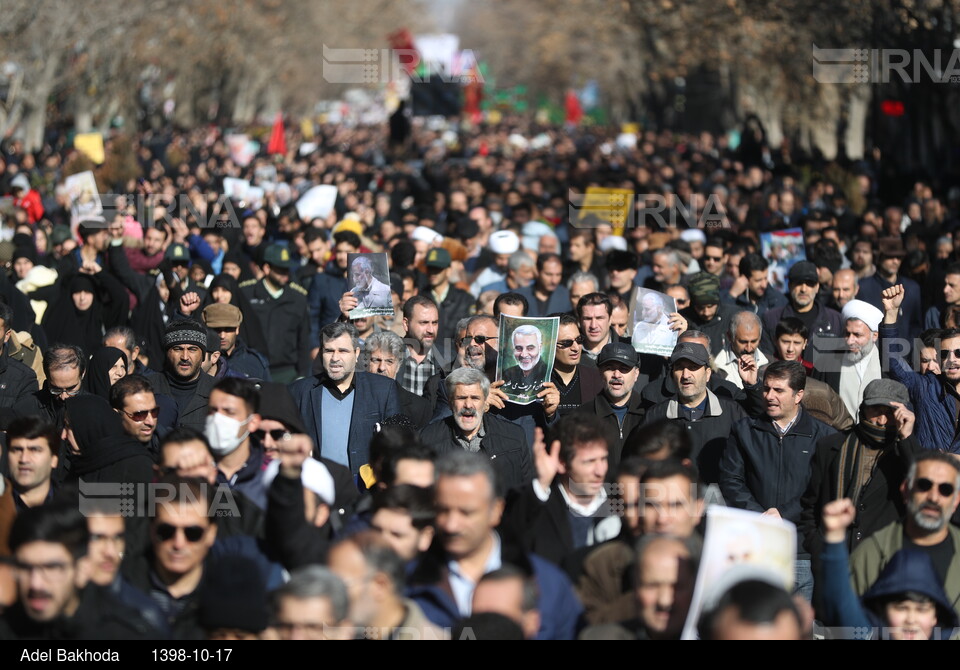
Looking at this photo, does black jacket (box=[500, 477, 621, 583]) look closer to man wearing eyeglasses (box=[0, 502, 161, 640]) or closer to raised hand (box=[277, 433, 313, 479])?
raised hand (box=[277, 433, 313, 479])

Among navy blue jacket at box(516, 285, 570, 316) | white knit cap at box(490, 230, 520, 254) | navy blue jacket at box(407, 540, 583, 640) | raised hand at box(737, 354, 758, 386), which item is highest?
white knit cap at box(490, 230, 520, 254)

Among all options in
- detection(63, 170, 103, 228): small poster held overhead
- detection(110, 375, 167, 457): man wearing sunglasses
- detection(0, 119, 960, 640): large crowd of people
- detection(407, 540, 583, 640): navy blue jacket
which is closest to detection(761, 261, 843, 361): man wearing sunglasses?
detection(0, 119, 960, 640): large crowd of people

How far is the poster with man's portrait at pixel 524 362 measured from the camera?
8328 millimetres

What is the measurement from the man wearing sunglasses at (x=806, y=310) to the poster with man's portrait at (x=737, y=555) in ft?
17.3

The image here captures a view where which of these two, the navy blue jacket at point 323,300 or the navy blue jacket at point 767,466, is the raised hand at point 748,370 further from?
the navy blue jacket at point 323,300

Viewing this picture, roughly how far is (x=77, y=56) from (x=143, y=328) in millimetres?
30264

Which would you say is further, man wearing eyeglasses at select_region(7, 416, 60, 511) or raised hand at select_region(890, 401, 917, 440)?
raised hand at select_region(890, 401, 917, 440)

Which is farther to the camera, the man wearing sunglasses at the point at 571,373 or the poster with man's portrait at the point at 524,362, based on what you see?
the man wearing sunglasses at the point at 571,373

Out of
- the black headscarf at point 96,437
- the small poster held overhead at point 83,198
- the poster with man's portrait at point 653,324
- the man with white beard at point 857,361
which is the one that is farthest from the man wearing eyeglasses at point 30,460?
the small poster held overhead at point 83,198

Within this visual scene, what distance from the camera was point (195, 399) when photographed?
8430 millimetres

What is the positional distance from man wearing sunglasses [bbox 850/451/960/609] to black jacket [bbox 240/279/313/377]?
6.14 meters

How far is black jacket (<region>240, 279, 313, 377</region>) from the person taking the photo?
11469 millimetres
